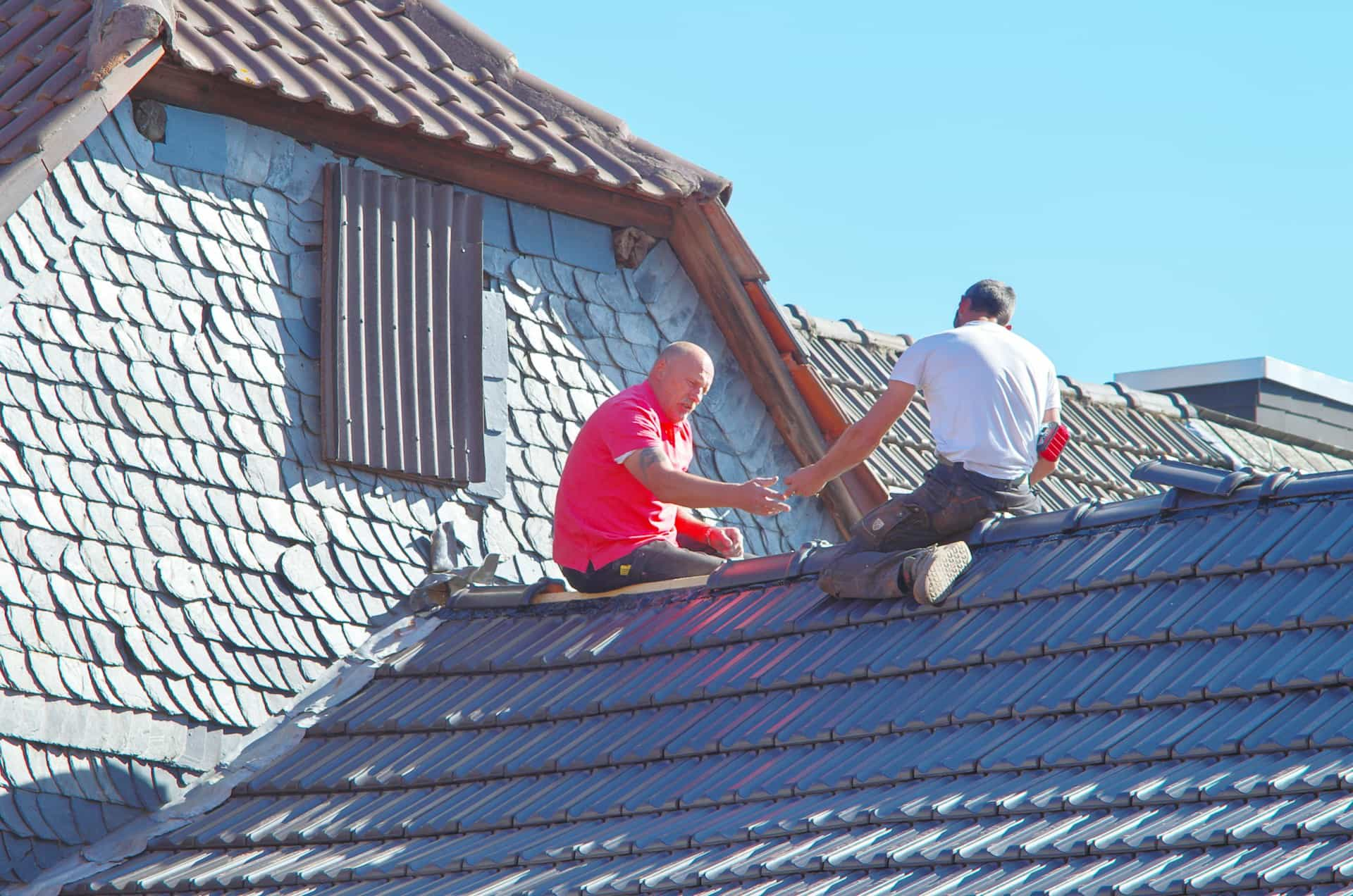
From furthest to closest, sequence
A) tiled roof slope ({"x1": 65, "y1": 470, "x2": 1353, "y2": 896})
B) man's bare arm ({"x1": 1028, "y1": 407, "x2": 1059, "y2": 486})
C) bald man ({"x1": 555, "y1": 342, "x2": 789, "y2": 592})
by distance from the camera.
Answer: bald man ({"x1": 555, "y1": 342, "x2": 789, "y2": 592}), man's bare arm ({"x1": 1028, "y1": 407, "x2": 1059, "y2": 486}), tiled roof slope ({"x1": 65, "y1": 470, "x2": 1353, "y2": 896})

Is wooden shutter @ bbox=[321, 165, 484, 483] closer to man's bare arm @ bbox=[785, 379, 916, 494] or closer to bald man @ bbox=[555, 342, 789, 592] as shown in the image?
bald man @ bbox=[555, 342, 789, 592]

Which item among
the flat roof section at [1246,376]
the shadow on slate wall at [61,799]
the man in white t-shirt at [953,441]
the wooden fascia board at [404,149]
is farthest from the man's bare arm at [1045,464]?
the flat roof section at [1246,376]

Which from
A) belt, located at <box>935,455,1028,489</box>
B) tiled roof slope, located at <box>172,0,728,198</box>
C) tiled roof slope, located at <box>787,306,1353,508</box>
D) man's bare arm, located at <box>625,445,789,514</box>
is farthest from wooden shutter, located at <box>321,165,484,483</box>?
belt, located at <box>935,455,1028,489</box>

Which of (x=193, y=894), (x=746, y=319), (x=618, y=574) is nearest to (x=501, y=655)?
(x=618, y=574)

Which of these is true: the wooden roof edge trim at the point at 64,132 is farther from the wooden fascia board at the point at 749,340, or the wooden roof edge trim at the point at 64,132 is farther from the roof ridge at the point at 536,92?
the wooden fascia board at the point at 749,340

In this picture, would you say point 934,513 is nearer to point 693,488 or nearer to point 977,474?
point 977,474

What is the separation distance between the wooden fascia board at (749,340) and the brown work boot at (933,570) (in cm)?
387

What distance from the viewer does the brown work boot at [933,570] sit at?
281 inches

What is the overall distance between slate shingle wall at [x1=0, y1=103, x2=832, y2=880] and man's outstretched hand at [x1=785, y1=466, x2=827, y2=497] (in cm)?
232

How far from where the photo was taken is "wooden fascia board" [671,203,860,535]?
10.9 m

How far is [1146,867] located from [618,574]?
3.74 m

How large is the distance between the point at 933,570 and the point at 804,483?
3.24 feet

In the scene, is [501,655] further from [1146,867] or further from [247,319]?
[1146,867]

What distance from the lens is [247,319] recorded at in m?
9.12
